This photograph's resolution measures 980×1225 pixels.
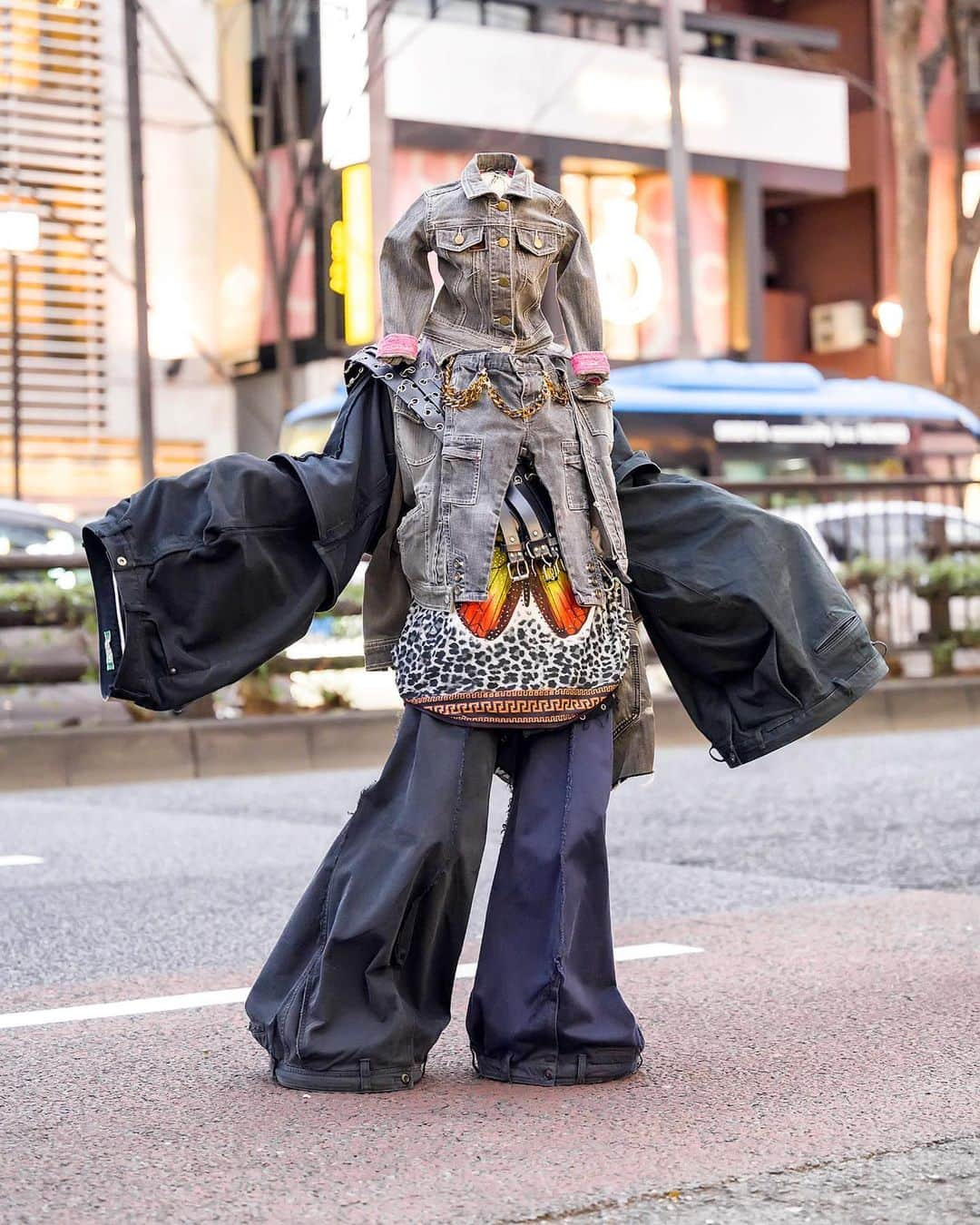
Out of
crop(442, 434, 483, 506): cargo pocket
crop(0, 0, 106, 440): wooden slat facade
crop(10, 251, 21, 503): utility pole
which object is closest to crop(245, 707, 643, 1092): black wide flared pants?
crop(442, 434, 483, 506): cargo pocket

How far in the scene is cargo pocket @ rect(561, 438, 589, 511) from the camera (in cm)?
415

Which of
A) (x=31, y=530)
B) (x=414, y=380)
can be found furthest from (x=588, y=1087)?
(x=31, y=530)

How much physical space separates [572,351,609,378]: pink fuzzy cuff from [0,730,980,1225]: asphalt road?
1.51 metres

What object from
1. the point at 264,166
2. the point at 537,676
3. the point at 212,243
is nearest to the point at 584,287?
the point at 537,676

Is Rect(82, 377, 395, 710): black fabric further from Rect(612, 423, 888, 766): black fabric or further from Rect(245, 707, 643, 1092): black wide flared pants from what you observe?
Rect(612, 423, 888, 766): black fabric

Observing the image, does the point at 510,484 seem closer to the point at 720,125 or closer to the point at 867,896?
the point at 867,896

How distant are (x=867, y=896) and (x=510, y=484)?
3.09 metres

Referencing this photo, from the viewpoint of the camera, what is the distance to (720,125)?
1288 inches

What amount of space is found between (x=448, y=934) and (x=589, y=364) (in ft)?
4.11

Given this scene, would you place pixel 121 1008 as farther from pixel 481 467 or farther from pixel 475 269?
pixel 475 269

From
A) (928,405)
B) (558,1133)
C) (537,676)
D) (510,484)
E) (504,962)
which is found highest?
(928,405)

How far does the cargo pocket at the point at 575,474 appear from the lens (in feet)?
13.6

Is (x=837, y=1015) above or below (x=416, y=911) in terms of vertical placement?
below

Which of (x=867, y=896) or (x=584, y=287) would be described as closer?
(x=584, y=287)
